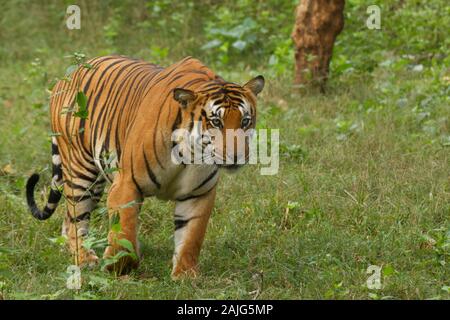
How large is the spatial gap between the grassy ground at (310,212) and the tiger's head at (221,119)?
2.31 ft

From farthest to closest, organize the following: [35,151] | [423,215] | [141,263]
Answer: [35,151]
[423,215]
[141,263]

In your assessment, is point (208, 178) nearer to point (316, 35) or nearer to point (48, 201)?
point (48, 201)

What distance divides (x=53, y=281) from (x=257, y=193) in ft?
6.42

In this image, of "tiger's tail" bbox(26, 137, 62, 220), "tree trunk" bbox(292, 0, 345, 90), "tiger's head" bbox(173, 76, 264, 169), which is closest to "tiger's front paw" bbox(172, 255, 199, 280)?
"tiger's head" bbox(173, 76, 264, 169)

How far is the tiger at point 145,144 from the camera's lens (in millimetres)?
4836

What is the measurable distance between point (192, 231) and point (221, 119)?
75 cm

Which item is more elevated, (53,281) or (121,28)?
(121,28)

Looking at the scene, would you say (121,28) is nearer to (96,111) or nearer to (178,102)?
(96,111)

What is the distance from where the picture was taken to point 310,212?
604 centimetres

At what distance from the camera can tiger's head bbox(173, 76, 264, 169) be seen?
15.5 feet

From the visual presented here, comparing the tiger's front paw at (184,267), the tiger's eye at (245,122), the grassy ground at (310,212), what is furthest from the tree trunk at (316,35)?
the tiger's eye at (245,122)

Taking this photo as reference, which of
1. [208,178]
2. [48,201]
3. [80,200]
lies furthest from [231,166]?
[48,201]
